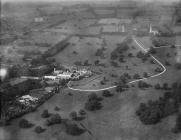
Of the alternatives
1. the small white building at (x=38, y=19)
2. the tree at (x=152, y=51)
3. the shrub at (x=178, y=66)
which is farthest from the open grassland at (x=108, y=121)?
the small white building at (x=38, y=19)

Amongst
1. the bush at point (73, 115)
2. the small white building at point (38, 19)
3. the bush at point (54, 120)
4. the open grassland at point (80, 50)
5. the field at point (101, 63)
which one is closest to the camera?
the field at point (101, 63)

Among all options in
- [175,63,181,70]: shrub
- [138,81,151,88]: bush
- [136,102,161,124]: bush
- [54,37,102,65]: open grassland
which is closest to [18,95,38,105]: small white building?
[136,102,161,124]: bush

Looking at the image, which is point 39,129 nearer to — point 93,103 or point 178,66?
point 93,103

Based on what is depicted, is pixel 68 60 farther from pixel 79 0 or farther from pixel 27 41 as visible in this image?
pixel 79 0

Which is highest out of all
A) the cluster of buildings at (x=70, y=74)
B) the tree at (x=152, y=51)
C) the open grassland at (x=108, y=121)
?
the tree at (x=152, y=51)

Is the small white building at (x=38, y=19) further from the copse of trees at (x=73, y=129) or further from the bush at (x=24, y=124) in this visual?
the copse of trees at (x=73, y=129)

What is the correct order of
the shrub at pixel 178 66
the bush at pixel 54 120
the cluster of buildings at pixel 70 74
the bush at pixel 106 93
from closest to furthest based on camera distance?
1. the bush at pixel 54 120
2. the bush at pixel 106 93
3. the cluster of buildings at pixel 70 74
4. the shrub at pixel 178 66

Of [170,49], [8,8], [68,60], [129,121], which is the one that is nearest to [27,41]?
[8,8]

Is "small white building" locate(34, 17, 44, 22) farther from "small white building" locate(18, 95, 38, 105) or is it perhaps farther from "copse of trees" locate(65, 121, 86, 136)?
"copse of trees" locate(65, 121, 86, 136)
